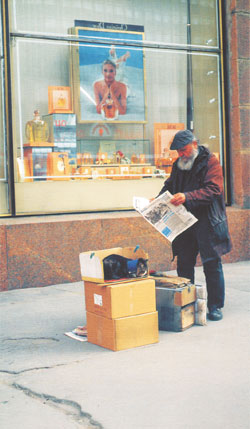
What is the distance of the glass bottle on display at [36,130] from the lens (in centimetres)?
835

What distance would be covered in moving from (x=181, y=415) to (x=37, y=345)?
1.95m

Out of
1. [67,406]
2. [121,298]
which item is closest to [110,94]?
[121,298]

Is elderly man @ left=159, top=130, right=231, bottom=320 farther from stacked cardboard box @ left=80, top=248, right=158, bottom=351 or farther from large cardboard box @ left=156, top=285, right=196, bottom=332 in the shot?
stacked cardboard box @ left=80, top=248, right=158, bottom=351

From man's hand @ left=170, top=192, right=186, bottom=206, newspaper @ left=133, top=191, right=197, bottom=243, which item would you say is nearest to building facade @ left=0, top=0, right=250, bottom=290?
newspaper @ left=133, top=191, right=197, bottom=243

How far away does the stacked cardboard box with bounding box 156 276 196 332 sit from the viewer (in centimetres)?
541

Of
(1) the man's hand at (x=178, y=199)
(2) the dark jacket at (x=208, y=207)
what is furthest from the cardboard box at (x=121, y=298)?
(2) the dark jacket at (x=208, y=207)

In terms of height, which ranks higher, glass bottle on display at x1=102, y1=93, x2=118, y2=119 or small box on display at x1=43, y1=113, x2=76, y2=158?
glass bottle on display at x1=102, y1=93, x2=118, y2=119

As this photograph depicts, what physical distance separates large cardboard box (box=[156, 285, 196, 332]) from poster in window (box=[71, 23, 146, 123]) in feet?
12.8

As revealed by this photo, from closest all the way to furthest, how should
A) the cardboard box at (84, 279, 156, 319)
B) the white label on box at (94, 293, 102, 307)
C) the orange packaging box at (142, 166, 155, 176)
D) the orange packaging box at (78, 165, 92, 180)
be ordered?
the cardboard box at (84, 279, 156, 319) → the white label on box at (94, 293, 102, 307) → the orange packaging box at (78, 165, 92, 180) → the orange packaging box at (142, 166, 155, 176)

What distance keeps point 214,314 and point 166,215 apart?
3.46 feet

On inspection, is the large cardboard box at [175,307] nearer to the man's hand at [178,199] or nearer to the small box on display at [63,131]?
the man's hand at [178,199]

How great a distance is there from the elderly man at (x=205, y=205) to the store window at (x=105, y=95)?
2.88 m

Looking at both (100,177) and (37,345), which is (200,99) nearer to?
(100,177)

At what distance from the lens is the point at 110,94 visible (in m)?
8.94
